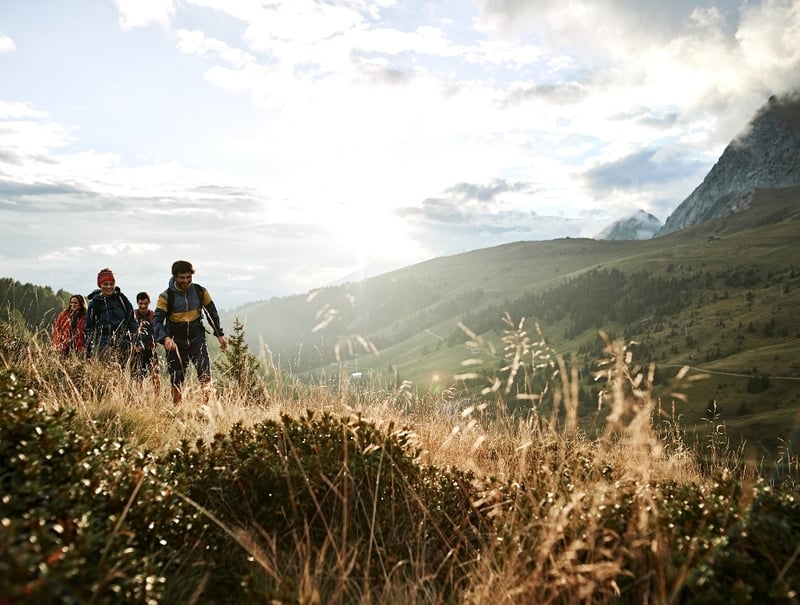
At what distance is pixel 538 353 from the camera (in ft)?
20.7

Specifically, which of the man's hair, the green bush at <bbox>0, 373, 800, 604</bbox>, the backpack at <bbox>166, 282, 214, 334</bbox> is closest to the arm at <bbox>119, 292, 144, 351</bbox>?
the backpack at <bbox>166, 282, 214, 334</bbox>

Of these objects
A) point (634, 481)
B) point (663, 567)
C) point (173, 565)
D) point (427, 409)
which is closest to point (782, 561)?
point (663, 567)

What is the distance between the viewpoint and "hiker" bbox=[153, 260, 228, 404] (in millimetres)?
9836

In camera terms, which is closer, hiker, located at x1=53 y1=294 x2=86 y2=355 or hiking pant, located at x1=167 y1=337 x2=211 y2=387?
hiking pant, located at x1=167 y1=337 x2=211 y2=387

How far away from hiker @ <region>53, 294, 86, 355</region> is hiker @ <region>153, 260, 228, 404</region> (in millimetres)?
3351

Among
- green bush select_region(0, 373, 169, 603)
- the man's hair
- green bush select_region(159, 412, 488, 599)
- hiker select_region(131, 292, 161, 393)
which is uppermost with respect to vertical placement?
the man's hair

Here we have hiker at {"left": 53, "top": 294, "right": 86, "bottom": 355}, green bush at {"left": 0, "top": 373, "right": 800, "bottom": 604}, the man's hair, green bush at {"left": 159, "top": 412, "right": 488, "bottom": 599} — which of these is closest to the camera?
green bush at {"left": 0, "top": 373, "right": 800, "bottom": 604}

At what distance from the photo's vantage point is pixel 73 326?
12.4m

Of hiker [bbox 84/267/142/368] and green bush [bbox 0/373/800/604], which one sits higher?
hiker [bbox 84/267/142/368]

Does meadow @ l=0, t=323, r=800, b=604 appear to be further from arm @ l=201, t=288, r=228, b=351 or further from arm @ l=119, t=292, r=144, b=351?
arm @ l=119, t=292, r=144, b=351

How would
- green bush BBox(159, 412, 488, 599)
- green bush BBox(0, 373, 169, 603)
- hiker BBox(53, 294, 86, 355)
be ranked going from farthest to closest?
hiker BBox(53, 294, 86, 355)
green bush BBox(159, 412, 488, 599)
green bush BBox(0, 373, 169, 603)

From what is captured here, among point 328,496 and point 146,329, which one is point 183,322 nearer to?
point 146,329

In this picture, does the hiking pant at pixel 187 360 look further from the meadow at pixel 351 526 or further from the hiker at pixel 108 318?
the meadow at pixel 351 526

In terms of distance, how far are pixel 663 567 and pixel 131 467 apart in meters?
3.26
